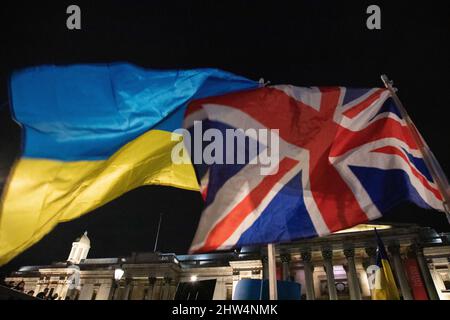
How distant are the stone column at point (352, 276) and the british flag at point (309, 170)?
33857mm

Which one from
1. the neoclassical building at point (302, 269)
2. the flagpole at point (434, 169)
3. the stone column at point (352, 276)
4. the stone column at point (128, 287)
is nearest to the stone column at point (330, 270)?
the neoclassical building at point (302, 269)

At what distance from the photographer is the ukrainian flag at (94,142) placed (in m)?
4.23

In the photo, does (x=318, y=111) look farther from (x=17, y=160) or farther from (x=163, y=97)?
(x=17, y=160)

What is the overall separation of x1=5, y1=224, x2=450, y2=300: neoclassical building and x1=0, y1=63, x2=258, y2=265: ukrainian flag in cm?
3262

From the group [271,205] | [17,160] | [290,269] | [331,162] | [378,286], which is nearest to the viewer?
[17,160]

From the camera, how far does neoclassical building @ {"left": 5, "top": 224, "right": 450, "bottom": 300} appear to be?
→ 116ft

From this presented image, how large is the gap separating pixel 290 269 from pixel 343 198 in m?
39.5

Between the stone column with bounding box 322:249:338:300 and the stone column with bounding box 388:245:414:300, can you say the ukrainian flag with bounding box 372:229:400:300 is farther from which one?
the stone column with bounding box 322:249:338:300

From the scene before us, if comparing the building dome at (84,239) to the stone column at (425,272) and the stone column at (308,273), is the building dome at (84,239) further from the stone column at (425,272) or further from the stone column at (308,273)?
the stone column at (425,272)

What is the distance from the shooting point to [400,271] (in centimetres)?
3431

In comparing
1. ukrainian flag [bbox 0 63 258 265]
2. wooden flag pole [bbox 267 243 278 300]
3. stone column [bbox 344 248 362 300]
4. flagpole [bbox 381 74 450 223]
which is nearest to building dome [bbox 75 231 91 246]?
stone column [bbox 344 248 362 300]

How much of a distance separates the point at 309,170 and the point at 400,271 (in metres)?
36.7
